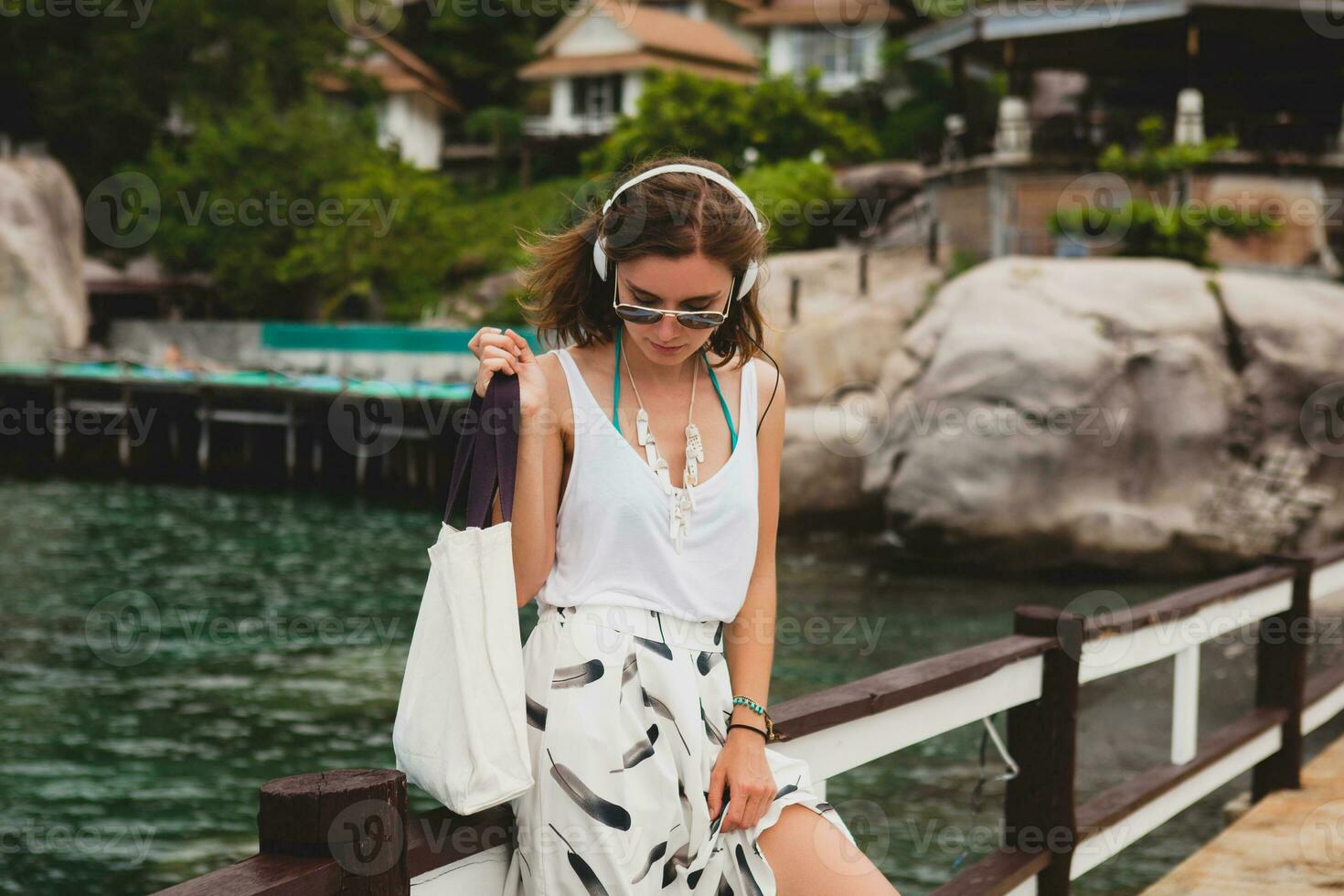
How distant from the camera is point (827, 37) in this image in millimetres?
42562

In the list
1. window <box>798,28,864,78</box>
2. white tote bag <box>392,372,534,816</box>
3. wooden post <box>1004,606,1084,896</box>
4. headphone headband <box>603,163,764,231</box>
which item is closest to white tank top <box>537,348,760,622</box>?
white tote bag <box>392,372,534,816</box>

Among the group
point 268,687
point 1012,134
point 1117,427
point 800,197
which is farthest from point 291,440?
point 1117,427

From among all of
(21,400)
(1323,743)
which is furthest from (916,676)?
(21,400)

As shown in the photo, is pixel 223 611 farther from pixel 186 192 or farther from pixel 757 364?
pixel 186 192

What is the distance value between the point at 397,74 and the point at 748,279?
1829 inches

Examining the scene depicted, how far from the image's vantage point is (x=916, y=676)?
10.4 feet

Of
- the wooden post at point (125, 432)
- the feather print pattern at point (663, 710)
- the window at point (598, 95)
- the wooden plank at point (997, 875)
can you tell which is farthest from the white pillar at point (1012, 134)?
the feather print pattern at point (663, 710)

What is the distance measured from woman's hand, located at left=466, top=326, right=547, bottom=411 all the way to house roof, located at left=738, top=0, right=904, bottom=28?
40.5 m

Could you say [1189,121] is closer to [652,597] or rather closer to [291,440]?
[291,440]

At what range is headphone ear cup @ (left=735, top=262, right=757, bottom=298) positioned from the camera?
2.45 meters

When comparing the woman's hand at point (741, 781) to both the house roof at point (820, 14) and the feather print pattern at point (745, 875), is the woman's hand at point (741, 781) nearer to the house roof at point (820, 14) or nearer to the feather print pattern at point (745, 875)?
the feather print pattern at point (745, 875)

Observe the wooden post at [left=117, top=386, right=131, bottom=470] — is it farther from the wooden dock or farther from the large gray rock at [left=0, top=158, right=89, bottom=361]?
the wooden dock

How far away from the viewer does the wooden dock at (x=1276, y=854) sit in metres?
4.36

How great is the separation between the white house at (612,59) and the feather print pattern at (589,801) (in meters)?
41.1
